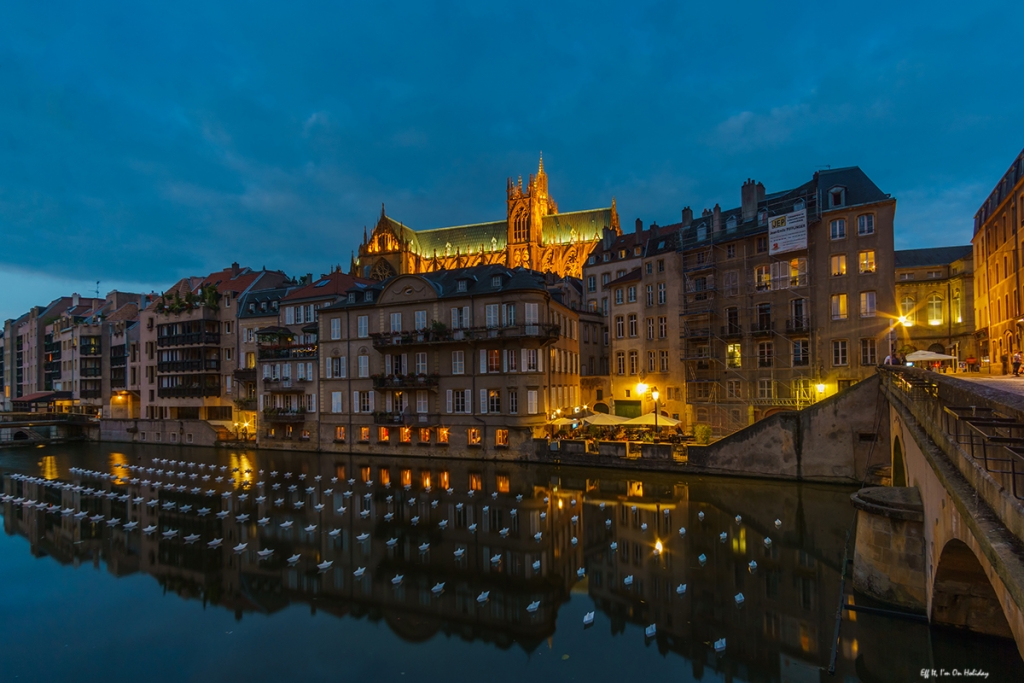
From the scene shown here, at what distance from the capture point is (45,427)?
3012 inches

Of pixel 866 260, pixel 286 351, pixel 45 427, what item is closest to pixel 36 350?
pixel 45 427

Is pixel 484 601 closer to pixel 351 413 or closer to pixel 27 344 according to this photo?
pixel 351 413

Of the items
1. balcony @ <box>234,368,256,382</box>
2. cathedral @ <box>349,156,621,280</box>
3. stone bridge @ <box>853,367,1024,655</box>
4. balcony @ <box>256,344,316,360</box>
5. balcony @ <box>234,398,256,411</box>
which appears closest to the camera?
stone bridge @ <box>853,367,1024,655</box>

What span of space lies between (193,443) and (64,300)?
2875 inches

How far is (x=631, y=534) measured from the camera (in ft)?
86.3

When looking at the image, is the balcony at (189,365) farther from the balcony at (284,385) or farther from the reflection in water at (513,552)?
the reflection in water at (513,552)

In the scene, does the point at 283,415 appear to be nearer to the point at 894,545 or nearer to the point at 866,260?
the point at 866,260

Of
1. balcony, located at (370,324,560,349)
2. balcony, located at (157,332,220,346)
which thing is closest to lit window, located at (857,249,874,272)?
balcony, located at (370,324,560,349)

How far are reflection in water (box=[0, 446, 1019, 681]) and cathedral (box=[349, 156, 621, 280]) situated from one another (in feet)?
236

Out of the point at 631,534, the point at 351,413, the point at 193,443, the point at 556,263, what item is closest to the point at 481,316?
the point at 351,413

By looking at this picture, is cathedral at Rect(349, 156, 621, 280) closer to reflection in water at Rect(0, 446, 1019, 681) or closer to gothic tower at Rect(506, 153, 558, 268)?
gothic tower at Rect(506, 153, 558, 268)

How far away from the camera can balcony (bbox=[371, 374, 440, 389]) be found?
1957 inches

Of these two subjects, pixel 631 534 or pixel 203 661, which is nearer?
pixel 203 661

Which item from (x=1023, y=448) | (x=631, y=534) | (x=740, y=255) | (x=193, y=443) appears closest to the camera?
(x=1023, y=448)
